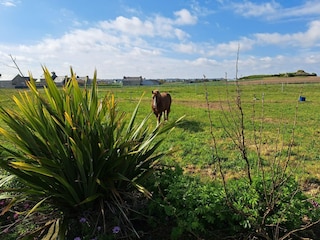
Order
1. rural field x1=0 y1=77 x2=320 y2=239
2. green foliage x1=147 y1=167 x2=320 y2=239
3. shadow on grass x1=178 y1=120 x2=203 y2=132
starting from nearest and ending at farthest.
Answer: green foliage x1=147 y1=167 x2=320 y2=239 < rural field x1=0 y1=77 x2=320 y2=239 < shadow on grass x1=178 y1=120 x2=203 y2=132

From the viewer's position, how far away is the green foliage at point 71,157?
2.67 meters

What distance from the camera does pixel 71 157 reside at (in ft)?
9.46

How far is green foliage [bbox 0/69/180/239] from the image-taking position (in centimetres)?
267

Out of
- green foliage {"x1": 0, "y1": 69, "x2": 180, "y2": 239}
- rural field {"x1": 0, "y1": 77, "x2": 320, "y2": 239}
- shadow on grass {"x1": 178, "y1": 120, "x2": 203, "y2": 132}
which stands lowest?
shadow on grass {"x1": 178, "y1": 120, "x2": 203, "y2": 132}

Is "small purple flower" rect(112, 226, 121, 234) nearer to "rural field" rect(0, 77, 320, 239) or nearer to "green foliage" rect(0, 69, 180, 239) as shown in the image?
"green foliage" rect(0, 69, 180, 239)

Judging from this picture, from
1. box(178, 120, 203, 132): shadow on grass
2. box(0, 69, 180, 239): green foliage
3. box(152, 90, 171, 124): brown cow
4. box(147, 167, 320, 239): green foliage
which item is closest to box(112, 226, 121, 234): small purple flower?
box(0, 69, 180, 239): green foliage

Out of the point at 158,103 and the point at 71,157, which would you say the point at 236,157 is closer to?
the point at 71,157

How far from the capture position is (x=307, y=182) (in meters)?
4.76

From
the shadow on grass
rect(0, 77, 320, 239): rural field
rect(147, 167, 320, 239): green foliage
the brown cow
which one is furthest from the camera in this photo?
the brown cow

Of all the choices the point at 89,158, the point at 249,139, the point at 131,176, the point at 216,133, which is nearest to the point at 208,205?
the point at 131,176

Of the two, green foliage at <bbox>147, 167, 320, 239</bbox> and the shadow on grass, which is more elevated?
green foliage at <bbox>147, 167, 320, 239</bbox>

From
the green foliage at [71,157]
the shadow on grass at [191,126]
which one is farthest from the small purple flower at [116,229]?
the shadow on grass at [191,126]

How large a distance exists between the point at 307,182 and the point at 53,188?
399 centimetres

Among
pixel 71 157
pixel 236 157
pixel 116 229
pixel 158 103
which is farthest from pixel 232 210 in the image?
pixel 158 103
